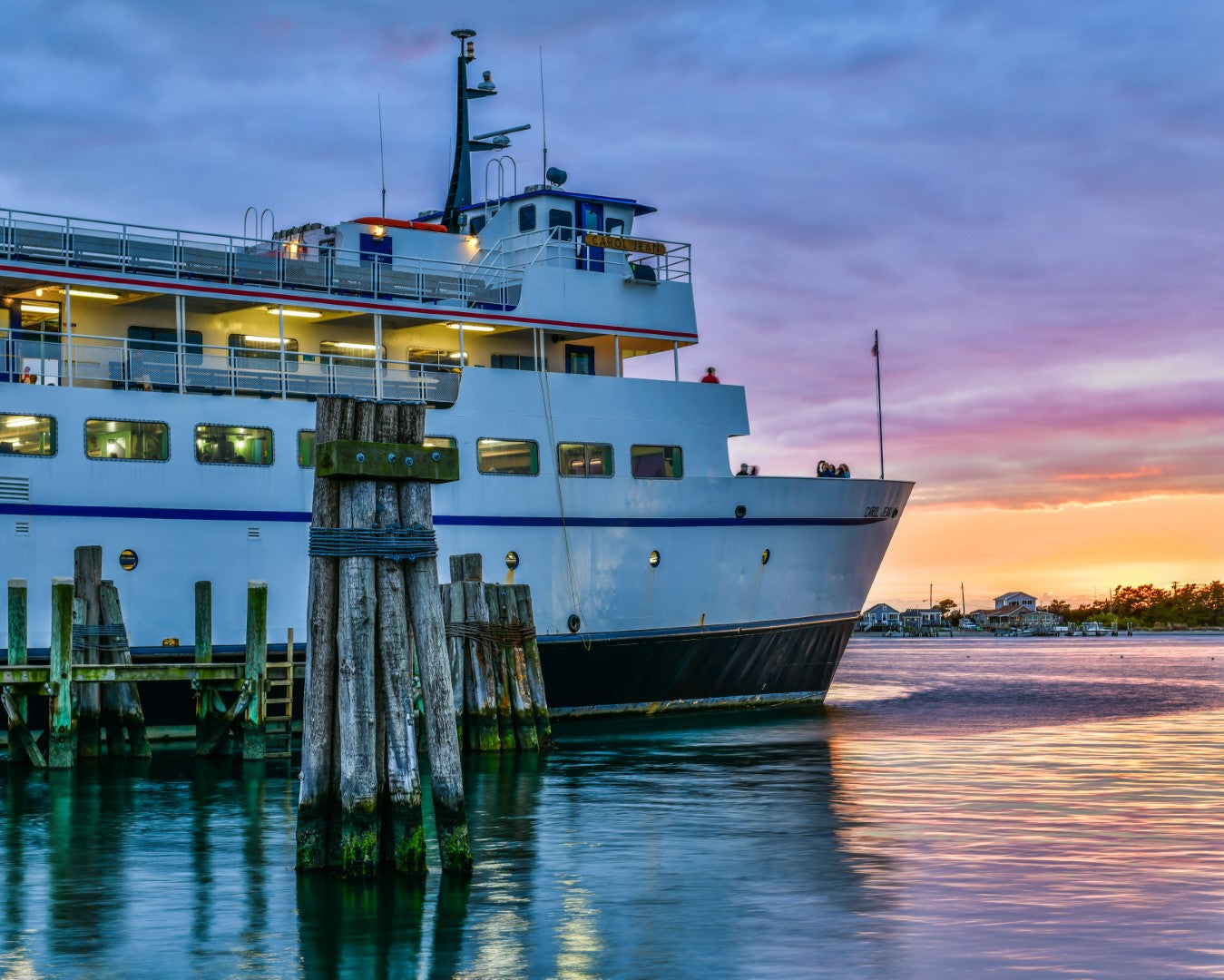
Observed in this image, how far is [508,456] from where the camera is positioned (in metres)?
26.7

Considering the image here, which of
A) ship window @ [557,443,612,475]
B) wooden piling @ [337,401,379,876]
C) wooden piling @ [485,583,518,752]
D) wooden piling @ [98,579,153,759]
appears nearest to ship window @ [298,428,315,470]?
wooden piling @ [98,579,153,759]

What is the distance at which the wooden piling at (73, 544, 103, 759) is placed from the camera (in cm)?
2100

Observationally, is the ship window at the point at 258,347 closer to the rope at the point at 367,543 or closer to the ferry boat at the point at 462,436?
the ferry boat at the point at 462,436

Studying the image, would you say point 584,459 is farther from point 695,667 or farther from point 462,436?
point 695,667

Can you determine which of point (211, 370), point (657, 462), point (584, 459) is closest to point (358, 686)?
point (211, 370)

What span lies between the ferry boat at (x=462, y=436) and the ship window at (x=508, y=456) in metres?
0.04

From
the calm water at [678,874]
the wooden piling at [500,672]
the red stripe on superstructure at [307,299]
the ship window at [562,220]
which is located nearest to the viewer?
the calm water at [678,874]

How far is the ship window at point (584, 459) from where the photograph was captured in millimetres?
27250

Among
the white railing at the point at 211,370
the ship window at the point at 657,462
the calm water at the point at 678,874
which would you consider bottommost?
the calm water at the point at 678,874

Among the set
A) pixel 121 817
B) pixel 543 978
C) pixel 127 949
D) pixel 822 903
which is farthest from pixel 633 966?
pixel 121 817

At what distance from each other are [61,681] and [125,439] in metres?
4.75

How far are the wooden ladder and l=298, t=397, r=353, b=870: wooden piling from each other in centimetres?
994

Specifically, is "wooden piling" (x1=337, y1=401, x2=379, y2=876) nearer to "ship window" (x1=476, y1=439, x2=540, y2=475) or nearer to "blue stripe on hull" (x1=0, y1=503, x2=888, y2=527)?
"blue stripe on hull" (x1=0, y1=503, x2=888, y2=527)

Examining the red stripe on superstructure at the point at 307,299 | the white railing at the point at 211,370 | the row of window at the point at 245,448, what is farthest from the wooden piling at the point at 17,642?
the red stripe on superstructure at the point at 307,299
